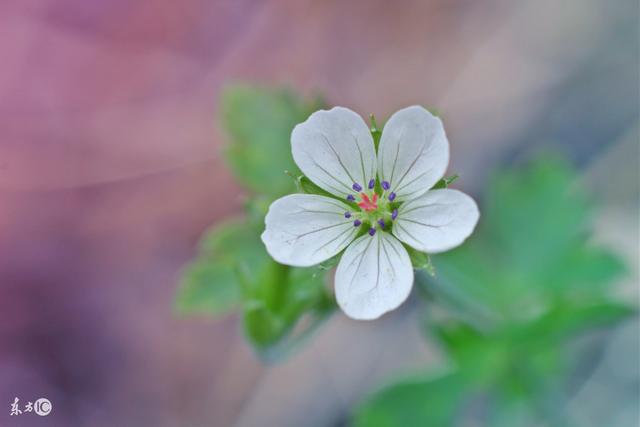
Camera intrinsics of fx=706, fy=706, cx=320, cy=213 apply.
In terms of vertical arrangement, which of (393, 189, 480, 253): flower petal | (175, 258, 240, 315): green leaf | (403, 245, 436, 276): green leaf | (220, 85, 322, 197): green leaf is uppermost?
(220, 85, 322, 197): green leaf

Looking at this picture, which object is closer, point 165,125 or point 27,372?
point 27,372

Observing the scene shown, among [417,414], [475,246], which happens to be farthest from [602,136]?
[417,414]

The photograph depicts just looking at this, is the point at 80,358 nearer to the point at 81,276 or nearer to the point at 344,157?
the point at 81,276

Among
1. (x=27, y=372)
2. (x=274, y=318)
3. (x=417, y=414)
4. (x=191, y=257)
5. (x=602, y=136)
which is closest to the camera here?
(x=274, y=318)

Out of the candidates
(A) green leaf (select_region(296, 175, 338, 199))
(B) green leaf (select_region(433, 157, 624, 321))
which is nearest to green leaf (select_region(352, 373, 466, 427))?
(B) green leaf (select_region(433, 157, 624, 321))

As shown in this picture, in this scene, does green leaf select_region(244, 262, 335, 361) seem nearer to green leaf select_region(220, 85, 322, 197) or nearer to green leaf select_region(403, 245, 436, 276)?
green leaf select_region(403, 245, 436, 276)
